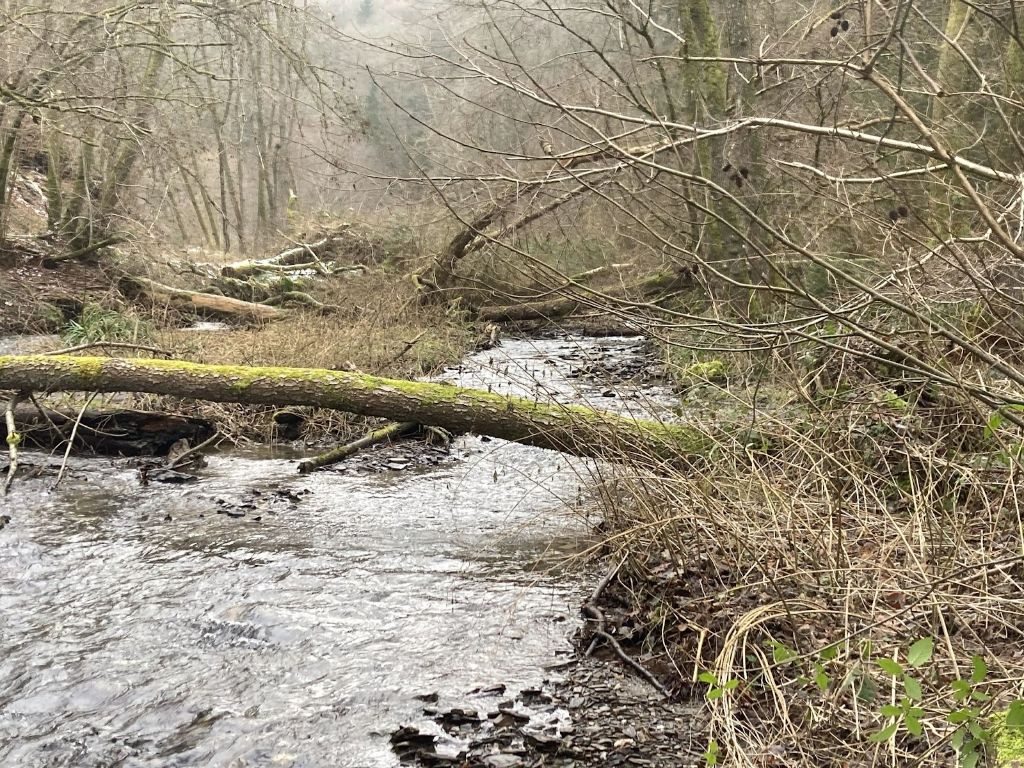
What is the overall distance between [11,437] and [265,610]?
13.0 feet

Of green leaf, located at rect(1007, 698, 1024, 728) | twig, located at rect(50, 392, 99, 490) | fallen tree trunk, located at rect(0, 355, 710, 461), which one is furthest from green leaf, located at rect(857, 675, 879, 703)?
twig, located at rect(50, 392, 99, 490)

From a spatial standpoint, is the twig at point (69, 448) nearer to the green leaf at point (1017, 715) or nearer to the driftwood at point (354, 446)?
the driftwood at point (354, 446)

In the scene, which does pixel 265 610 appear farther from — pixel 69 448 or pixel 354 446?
pixel 69 448

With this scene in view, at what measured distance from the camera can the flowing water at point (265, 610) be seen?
341 cm

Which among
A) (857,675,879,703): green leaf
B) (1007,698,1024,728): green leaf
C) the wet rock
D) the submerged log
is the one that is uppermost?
(1007,698,1024,728): green leaf

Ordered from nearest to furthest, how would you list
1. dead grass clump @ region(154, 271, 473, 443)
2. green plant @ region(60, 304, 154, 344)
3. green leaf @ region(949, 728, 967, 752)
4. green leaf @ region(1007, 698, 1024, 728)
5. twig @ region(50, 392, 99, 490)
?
green leaf @ region(1007, 698, 1024, 728) → green leaf @ region(949, 728, 967, 752) → twig @ region(50, 392, 99, 490) → dead grass clump @ region(154, 271, 473, 443) → green plant @ region(60, 304, 154, 344)

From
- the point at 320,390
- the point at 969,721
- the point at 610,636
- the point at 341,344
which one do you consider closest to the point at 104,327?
the point at 341,344

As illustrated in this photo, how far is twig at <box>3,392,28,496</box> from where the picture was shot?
6621mm

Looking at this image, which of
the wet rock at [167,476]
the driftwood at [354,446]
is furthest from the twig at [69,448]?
the driftwood at [354,446]

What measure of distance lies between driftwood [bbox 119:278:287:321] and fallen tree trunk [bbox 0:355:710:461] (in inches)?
281

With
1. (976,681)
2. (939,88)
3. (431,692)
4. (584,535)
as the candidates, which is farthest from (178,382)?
(976,681)

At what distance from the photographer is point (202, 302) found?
48.4ft

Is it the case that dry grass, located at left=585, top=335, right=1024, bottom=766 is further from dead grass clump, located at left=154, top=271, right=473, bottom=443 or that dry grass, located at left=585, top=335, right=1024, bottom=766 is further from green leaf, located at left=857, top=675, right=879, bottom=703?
dead grass clump, located at left=154, top=271, right=473, bottom=443

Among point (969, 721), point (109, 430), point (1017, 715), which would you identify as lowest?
point (109, 430)
